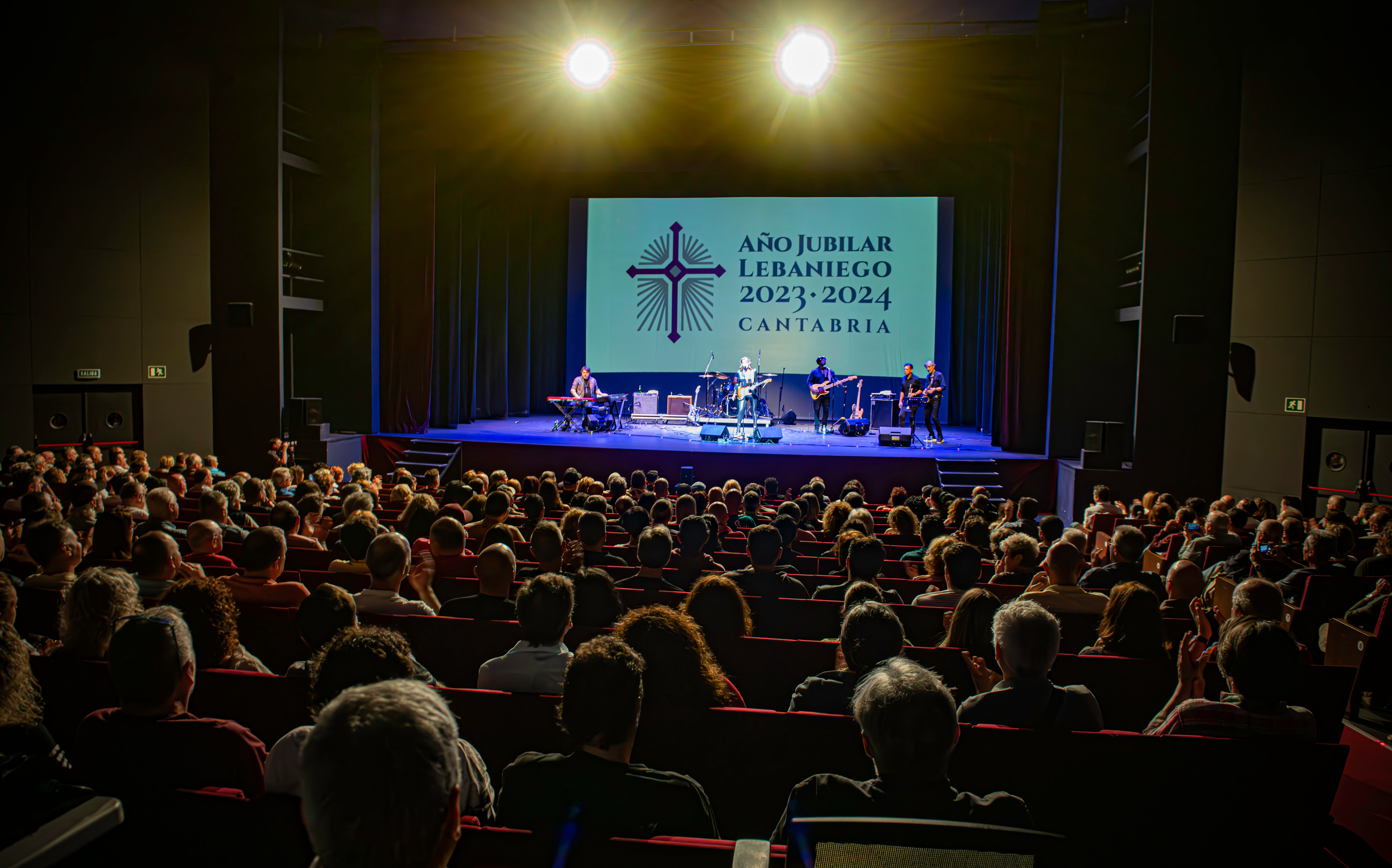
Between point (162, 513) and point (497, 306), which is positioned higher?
point (497, 306)

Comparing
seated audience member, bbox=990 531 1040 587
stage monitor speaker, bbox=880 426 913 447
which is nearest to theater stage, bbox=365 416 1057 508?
stage monitor speaker, bbox=880 426 913 447

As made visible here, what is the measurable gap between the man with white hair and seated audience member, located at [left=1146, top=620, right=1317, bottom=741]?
6.18 ft

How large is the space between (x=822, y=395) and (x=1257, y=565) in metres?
9.01

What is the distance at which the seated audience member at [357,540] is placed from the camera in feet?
12.7

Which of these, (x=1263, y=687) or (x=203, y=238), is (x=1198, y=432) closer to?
(x=1263, y=687)

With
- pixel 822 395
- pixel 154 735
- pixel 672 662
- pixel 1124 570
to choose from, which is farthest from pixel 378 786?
pixel 822 395

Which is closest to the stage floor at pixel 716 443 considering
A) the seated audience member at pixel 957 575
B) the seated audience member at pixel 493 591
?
the seated audience member at pixel 957 575

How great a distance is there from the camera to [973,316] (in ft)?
50.6

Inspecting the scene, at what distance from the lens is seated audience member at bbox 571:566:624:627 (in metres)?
3.18

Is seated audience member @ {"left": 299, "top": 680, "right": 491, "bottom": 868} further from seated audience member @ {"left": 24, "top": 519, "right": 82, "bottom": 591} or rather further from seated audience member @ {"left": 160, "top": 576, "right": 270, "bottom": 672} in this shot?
seated audience member @ {"left": 24, "top": 519, "right": 82, "bottom": 591}

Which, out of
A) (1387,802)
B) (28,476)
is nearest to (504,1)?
(28,476)

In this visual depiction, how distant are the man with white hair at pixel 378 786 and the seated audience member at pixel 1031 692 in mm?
1678

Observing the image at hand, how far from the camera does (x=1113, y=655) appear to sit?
2.99 meters

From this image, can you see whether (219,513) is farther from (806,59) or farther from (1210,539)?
(806,59)
